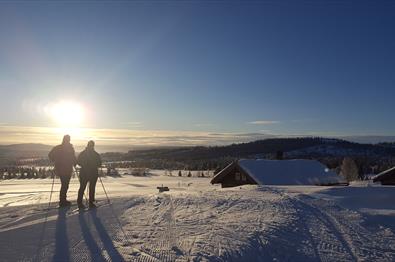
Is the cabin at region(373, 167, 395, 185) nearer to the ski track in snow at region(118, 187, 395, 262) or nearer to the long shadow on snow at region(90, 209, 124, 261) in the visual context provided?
the ski track in snow at region(118, 187, 395, 262)

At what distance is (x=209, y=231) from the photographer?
319 inches

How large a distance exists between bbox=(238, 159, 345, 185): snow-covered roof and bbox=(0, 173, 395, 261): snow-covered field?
2679 centimetres

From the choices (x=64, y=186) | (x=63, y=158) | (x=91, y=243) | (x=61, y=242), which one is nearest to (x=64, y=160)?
(x=63, y=158)

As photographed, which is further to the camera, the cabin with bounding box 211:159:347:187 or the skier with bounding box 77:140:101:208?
the cabin with bounding box 211:159:347:187

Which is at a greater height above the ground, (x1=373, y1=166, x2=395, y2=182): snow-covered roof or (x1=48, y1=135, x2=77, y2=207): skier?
(x1=48, y1=135, x2=77, y2=207): skier

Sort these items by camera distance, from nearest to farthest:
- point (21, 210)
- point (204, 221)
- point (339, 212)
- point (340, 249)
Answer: point (340, 249) < point (204, 221) < point (339, 212) < point (21, 210)

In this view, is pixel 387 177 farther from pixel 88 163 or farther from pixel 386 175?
pixel 88 163

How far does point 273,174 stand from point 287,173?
1.79m

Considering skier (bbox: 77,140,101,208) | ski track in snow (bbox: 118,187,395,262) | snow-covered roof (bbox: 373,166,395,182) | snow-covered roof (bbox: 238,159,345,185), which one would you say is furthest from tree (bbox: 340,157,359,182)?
skier (bbox: 77,140,101,208)

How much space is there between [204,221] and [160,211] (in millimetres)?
1783

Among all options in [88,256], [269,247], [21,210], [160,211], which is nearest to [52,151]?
[21,210]

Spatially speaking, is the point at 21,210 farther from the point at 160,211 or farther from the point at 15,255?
the point at 15,255

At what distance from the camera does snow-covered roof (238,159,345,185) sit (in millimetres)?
38906

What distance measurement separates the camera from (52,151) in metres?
11.9
